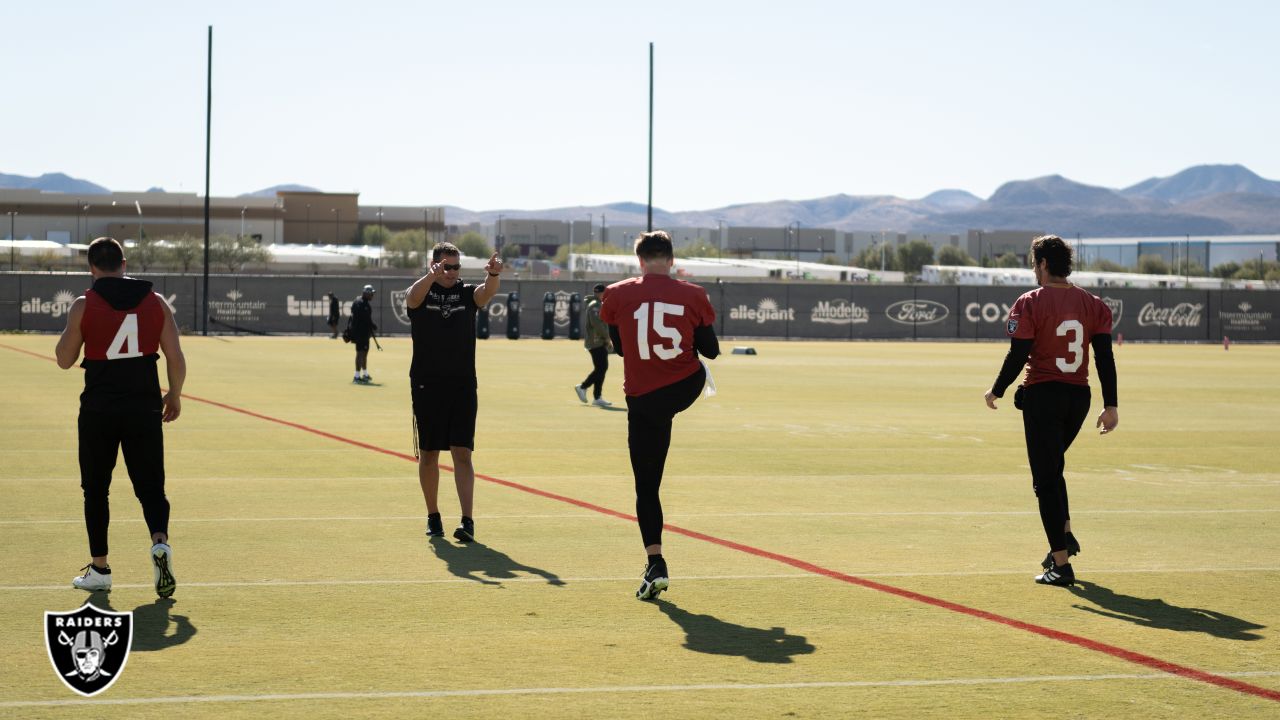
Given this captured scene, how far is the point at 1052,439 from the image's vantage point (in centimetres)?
875

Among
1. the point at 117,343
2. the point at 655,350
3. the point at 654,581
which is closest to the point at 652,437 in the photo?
the point at 655,350

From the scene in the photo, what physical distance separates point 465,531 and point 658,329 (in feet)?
8.61

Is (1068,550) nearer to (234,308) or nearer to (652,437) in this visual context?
(652,437)

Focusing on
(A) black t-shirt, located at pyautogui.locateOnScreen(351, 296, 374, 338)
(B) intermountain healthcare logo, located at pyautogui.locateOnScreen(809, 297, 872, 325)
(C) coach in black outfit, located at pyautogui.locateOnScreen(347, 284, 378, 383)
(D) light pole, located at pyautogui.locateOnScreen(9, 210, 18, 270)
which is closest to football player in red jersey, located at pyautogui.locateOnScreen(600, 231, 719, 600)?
(C) coach in black outfit, located at pyautogui.locateOnScreen(347, 284, 378, 383)

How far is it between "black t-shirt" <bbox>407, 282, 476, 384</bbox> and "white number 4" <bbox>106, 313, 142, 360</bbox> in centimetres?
235

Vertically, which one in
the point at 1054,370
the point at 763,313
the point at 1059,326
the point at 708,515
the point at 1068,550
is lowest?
the point at 708,515

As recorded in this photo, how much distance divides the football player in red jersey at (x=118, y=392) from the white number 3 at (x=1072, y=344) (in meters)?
4.94

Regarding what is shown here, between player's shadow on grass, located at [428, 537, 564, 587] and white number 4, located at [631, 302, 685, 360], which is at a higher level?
white number 4, located at [631, 302, 685, 360]

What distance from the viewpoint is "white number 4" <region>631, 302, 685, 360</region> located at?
817 centimetres

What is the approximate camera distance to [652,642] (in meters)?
7.09

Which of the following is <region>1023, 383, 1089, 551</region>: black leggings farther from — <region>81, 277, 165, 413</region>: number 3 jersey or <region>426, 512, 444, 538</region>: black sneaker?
<region>81, 277, 165, 413</region>: number 3 jersey

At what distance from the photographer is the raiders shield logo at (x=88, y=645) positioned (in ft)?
20.5

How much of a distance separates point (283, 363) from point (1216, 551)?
2704 cm

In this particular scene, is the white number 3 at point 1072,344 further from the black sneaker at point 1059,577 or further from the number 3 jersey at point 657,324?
the number 3 jersey at point 657,324
